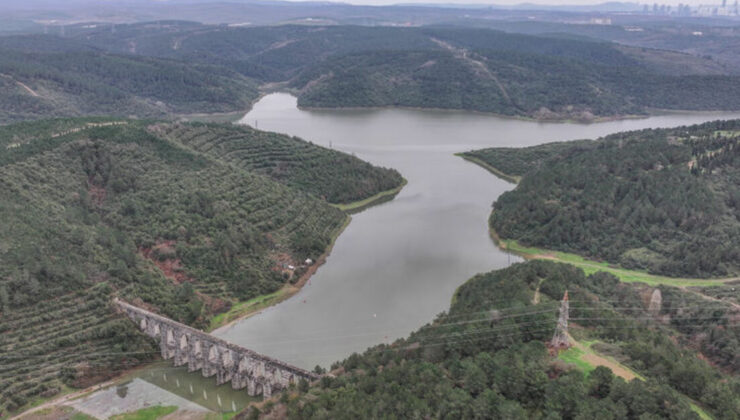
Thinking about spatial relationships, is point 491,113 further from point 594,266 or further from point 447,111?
point 594,266

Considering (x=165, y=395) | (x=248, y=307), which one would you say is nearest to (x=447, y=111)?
(x=248, y=307)

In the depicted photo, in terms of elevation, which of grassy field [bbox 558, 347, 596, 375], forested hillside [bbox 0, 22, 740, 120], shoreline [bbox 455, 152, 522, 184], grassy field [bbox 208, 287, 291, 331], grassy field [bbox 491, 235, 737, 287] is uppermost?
forested hillside [bbox 0, 22, 740, 120]

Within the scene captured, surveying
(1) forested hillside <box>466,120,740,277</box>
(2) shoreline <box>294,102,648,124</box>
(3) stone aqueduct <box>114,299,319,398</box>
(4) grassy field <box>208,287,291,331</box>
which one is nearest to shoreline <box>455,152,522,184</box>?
(1) forested hillside <box>466,120,740,277</box>

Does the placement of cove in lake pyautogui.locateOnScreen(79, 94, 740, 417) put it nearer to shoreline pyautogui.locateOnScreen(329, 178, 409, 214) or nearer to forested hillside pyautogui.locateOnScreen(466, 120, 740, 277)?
shoreline pyautogui.locateOnScreen(329, 178, 409, 214)

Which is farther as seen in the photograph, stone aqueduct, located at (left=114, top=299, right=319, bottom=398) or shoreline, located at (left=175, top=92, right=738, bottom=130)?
shoreline, located at (left=175, top=92, right=738, bottom=130)

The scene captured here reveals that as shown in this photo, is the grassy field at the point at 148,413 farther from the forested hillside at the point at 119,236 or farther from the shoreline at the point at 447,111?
the shoreline at the point at 447,111

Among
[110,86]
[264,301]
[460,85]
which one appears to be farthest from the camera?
[460,85]

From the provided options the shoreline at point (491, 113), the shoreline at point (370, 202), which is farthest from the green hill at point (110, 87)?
the shoreline at point (370, 202)
